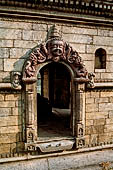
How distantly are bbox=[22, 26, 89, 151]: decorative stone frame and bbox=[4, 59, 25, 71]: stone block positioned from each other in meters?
0.14

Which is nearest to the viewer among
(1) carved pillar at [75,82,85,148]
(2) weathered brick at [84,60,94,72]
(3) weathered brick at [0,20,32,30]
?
(3) weathered brick at [0,20,32,30]

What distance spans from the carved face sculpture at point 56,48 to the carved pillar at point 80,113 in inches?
38.4

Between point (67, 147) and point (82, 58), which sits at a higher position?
point (82, 58)

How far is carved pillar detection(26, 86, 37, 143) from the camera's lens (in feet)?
15.6

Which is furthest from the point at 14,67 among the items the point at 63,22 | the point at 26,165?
the point at 26,165

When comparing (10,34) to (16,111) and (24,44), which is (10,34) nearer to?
(24,44)

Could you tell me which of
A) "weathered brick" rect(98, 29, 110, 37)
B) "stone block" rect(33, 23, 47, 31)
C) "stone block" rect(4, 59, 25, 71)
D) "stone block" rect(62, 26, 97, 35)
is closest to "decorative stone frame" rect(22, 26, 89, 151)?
"stone block" rect(4, 59, 25, 71)

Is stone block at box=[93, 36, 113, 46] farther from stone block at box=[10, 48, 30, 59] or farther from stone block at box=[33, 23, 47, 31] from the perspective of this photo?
stone block at box=[10, 48, 30, 59]

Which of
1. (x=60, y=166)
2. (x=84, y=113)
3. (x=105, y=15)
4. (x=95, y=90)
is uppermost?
(x=105, y=15)

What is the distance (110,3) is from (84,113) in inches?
129

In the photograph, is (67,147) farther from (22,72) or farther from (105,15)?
(105,15)

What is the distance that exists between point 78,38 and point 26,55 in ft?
5.20

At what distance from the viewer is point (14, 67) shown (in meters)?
4.68

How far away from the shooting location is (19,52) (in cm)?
470
